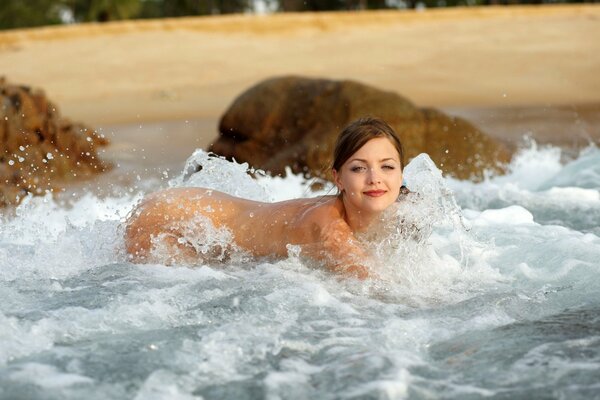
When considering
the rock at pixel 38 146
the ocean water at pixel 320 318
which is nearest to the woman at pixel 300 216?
the ocean water at pixel 320 318

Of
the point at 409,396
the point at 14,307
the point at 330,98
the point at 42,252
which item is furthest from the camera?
the point at 330,98

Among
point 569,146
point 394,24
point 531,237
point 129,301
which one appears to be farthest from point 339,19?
point 129,301

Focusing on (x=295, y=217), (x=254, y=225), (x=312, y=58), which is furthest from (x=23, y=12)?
(x=295, y=217)

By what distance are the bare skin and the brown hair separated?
249 mm

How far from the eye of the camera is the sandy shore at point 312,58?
16.3 metres

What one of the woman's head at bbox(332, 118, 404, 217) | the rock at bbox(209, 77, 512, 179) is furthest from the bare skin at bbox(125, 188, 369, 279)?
the rock at bbox(209, 77, 512, 179)

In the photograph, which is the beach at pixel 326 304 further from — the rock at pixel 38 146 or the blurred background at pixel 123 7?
the blurred background at pixel 123 7

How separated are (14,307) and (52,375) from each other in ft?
2.76

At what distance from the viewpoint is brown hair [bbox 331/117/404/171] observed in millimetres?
4789

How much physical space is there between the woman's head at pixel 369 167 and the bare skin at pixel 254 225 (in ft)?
0.54

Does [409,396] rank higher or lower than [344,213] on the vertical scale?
lower

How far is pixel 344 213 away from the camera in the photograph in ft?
16.1

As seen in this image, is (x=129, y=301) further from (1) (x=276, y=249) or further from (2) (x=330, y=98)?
(2) (x=330, y=98)

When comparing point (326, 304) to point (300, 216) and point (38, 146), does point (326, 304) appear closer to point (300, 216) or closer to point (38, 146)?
point (300, 216)
